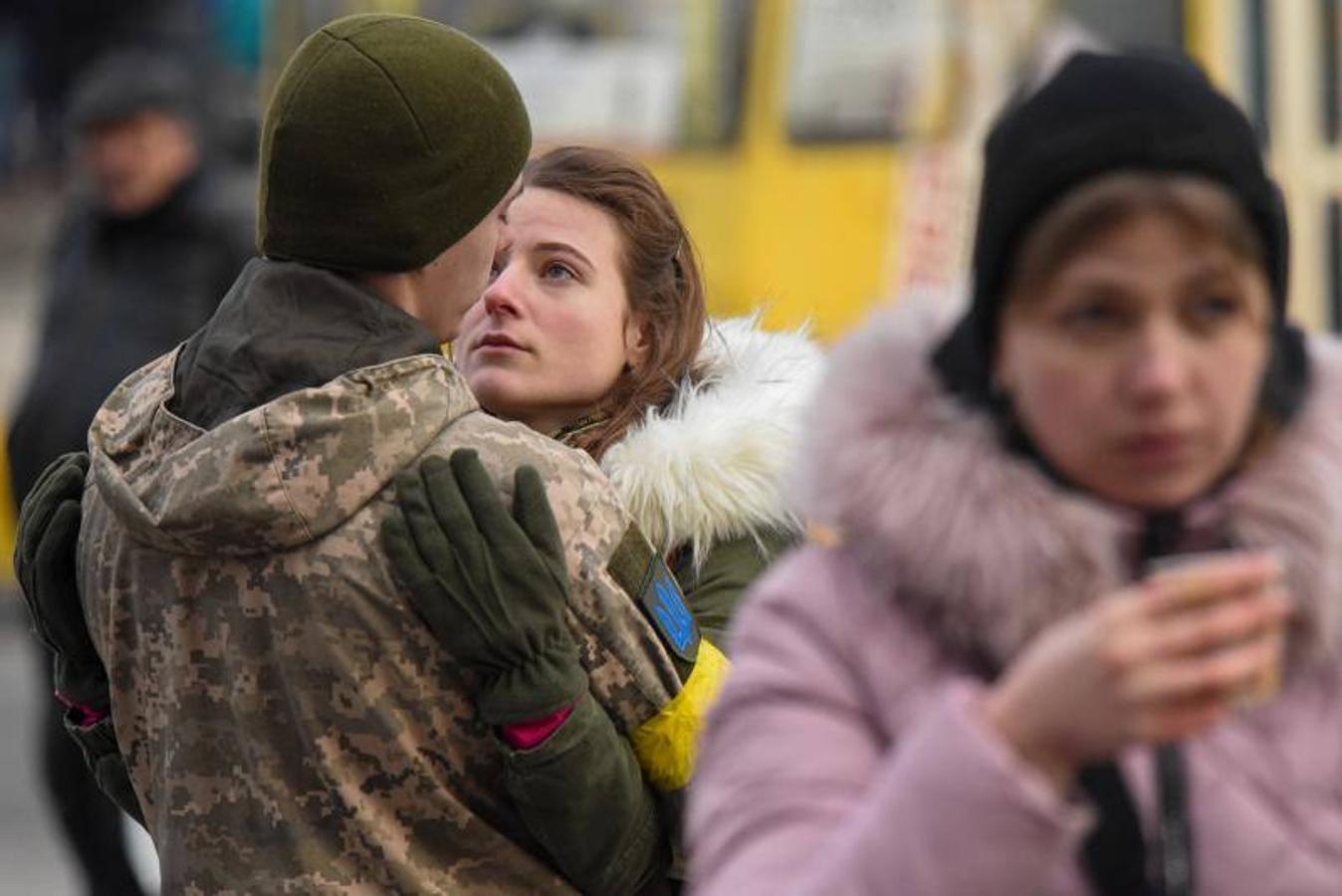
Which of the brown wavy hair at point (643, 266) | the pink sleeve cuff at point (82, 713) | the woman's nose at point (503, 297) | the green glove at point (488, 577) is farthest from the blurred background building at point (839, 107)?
the green glove at point (488, 577)

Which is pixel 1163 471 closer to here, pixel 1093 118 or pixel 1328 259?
pixel 1093 118

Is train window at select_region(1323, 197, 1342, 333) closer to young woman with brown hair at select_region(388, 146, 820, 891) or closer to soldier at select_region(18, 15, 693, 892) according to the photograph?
young woman with brown hair at select_region(388, 146, 820, 891)

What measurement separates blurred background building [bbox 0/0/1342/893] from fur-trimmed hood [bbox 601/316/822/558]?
508 cm

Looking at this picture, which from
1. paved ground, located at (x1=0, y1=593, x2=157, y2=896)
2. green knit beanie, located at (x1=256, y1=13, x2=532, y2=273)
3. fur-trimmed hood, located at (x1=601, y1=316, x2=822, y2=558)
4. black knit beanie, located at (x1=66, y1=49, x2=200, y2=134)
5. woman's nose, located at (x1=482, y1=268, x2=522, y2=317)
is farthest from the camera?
paved ground, located at (x1=0, y1=593, x2=157, y2=896)

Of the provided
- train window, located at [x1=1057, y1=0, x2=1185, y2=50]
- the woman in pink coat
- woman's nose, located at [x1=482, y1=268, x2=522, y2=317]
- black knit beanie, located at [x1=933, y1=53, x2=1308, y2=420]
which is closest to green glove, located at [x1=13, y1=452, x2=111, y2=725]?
woman's nose, located at [x1=482, y1=268, x2=522, y2=317]

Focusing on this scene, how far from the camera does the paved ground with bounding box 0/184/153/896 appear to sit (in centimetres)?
808

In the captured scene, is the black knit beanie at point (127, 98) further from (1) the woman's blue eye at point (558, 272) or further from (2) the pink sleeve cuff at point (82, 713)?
(2) the pink sleeve cuff at point (82, 713)

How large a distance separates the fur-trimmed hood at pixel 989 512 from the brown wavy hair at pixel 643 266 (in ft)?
4.00

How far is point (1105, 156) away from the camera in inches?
74.4

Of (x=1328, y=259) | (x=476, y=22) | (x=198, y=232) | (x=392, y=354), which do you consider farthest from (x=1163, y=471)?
(x=476, y=22)

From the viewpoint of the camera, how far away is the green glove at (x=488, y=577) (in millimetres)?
2570

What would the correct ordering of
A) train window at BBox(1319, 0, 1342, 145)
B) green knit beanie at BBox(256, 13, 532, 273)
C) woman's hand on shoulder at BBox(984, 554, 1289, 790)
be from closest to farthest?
woman's hand on shoulder at BBox(984, 554, 1289, 790)
green knit beanie at BBox(256, 13, 532, 273)
train window at BBox(1319, 0, 1342, 145)

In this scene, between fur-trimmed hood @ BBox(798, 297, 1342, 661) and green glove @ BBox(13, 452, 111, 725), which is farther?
green glove @ BBox(13, 452, 111, 725)

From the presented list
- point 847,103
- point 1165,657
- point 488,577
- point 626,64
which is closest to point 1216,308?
point 1165,657
